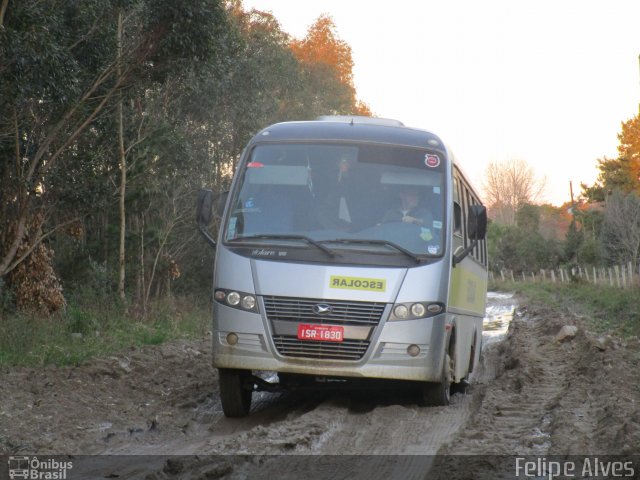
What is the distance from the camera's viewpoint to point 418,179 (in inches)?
420

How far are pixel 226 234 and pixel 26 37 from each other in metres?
7.85

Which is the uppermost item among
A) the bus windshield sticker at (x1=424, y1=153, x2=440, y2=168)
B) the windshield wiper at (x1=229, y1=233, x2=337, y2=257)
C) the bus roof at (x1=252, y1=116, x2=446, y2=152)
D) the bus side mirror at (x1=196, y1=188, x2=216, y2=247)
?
the bus roof at (x1=252, y1=116, x2=446, y2=152)

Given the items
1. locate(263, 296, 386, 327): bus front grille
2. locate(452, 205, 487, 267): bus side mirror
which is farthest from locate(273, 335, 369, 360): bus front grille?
locate(452, 205, 487, 267): bus side mirror

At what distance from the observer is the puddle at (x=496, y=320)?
2435 centimetres

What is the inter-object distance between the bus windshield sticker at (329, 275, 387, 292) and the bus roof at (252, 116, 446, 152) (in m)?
1.91

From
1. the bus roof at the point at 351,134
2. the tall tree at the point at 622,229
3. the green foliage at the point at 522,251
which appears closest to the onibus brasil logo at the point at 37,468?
the bus roof at the point at 351,134

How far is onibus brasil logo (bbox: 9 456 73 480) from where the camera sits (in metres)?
6.81

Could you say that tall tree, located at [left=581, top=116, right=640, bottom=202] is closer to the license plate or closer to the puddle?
the puddle

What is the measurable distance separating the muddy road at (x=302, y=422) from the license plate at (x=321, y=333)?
716mm

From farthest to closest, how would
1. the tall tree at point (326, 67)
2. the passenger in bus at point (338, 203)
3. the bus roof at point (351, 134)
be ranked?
the tall tree at point (326, 67)
the bus roof at point (351, 134)
the passenger in bus at point (338, 203)

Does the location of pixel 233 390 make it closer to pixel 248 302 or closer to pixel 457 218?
pixel 248 302

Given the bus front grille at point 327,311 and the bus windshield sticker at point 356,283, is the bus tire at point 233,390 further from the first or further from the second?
the bus windshield sticker at point 356,283

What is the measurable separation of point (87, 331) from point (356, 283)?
9174 millimetres

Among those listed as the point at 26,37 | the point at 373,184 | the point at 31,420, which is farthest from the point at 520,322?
the point at 31,420
